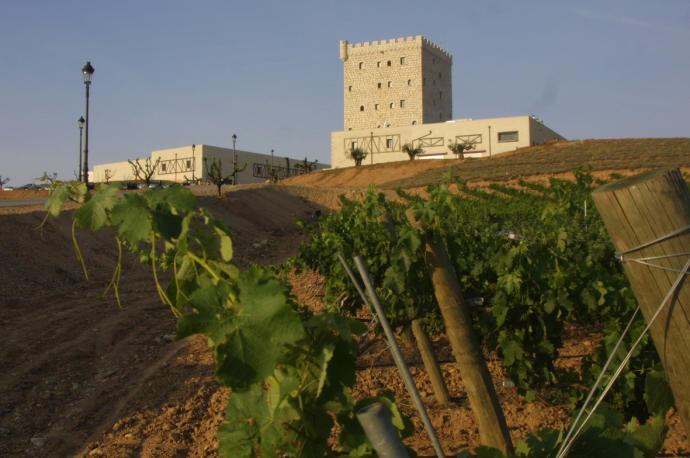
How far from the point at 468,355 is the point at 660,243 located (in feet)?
3.80

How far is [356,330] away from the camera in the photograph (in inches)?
48.1

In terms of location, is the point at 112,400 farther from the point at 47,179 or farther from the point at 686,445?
the point at 686,445

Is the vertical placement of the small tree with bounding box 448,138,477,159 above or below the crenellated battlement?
below

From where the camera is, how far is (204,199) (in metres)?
19.5

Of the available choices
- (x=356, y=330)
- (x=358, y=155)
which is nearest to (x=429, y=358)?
(x=356, y=330)

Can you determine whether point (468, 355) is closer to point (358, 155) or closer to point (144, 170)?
point (144, 170)

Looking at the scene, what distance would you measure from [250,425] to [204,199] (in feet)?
62.1

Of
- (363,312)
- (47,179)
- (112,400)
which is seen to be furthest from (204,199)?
(47,179)

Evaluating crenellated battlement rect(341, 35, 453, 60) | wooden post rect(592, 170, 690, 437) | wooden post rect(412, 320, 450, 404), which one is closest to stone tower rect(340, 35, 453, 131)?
crenellated battlement rect(341, 35, 453, 60)

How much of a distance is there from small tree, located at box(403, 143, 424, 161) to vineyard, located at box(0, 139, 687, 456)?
3997cm

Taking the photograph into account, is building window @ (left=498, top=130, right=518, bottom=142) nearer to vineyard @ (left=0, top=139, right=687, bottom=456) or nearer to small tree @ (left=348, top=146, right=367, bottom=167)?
small tree @ (left=348, top=146, right=367, bottom=167)

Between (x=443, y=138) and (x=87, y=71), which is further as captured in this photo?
(x=443, y=138)

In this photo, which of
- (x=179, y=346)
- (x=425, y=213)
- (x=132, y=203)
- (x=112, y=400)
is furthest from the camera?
(x=179, y=346)

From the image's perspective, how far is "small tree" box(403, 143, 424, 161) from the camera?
1893 inches
